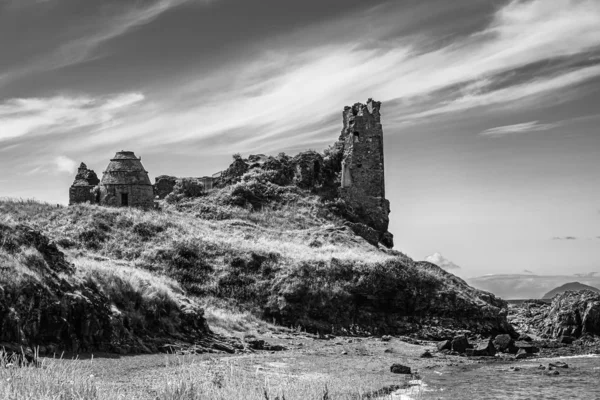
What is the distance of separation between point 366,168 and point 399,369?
33294mm

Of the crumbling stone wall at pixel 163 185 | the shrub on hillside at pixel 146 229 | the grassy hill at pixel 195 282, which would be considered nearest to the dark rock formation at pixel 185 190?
the crumbling stone wall at pixel 163 185

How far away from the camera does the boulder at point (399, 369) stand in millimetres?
20688

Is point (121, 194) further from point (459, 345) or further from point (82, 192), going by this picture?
point (459, 345)

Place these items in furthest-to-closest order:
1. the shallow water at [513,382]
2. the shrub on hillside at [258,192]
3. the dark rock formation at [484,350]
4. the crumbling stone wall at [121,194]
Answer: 1. the shrub on hillside at [258,192]
2. the crumbling stone wall at [121,194]
3. the dark rock formation at [484,350]
4. the shallow water at [513,382]

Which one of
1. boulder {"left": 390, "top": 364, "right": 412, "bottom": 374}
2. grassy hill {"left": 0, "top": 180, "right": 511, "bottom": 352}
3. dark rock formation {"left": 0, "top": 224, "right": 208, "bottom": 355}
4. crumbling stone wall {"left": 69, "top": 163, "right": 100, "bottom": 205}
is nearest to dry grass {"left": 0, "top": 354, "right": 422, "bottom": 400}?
dark rock formation {"left": 0, "top": 224, "right": 208, "bottom": 355}

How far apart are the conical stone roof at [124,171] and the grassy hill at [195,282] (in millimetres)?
2515

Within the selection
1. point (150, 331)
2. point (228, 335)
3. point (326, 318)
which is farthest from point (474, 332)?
point (150, 331)

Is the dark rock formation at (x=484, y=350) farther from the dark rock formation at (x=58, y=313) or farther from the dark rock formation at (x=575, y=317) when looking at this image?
the dark rock formation at (x=58, y=313)

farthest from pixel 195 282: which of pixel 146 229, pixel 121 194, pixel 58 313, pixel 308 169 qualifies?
pixel 308 169

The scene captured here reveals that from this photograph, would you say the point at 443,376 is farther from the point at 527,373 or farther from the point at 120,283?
the point at 120,283

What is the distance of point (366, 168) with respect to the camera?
5300 centimetres

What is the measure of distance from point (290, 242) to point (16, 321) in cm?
2574

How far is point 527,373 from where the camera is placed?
21828mm

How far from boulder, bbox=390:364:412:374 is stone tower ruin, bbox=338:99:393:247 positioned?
3115 cm
